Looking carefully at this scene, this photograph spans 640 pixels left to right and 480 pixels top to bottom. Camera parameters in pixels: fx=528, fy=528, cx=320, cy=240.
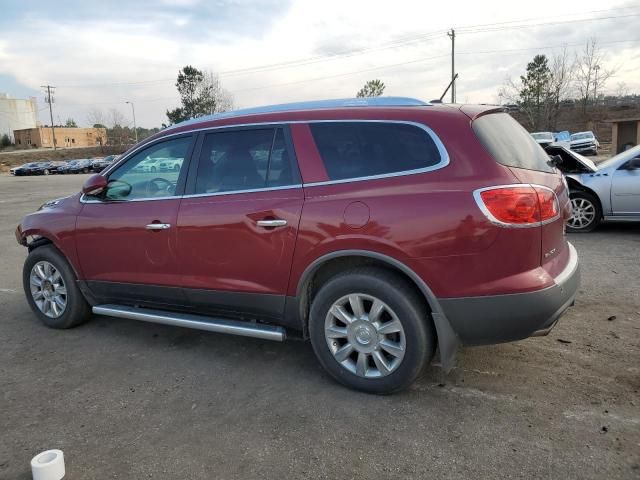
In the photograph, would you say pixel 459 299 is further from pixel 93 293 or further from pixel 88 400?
pixel 93 293

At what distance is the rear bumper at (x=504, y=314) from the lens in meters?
2.98

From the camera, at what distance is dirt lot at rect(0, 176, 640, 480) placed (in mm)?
2707

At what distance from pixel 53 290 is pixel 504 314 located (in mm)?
3974

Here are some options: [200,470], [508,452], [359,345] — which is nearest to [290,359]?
[359,345]

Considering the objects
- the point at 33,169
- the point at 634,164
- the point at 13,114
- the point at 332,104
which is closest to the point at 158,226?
the point at 332,104

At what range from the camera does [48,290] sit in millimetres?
4887

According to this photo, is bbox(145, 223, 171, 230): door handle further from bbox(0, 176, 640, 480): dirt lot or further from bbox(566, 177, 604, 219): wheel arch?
bbox(566, 177, 604, 219): wheel arch

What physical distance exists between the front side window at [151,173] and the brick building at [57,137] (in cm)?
9604

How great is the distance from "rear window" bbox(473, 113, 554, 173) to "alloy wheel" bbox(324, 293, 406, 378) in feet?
3.74

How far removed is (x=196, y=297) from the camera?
398 centimetres

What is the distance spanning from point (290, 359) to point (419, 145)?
6.19 ft

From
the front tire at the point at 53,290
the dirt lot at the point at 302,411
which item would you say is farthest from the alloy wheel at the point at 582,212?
the front tire at the point at 53,290

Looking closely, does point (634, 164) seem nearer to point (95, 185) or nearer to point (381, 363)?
point (381, 363)

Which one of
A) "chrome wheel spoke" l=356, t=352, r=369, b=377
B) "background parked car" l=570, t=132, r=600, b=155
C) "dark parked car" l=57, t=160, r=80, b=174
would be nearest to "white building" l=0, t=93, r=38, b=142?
"dark parked car" l=57, t=160, r=80, b=174
